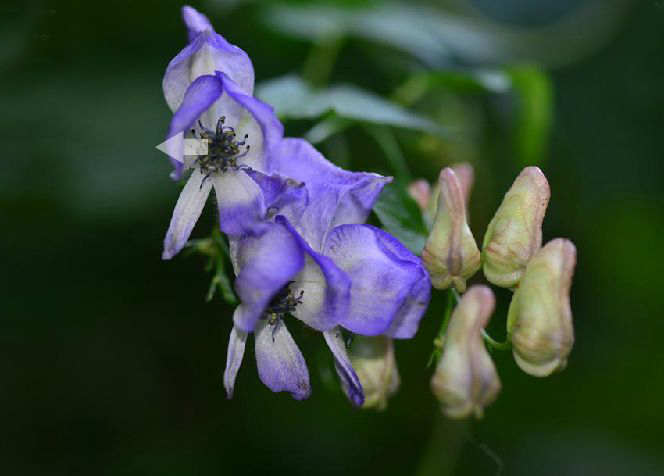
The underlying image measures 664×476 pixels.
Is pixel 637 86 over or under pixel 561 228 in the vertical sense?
over

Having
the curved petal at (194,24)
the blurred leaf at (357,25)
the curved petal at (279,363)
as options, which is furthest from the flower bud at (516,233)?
the blurred leaf at (357,25)

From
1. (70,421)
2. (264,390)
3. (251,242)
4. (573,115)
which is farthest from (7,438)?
(573,115)

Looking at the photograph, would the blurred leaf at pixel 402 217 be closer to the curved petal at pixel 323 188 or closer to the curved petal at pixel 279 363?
the curved petal at pixel 323 188

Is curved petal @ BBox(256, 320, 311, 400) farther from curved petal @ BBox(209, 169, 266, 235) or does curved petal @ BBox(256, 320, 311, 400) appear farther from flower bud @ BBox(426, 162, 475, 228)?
flower bud @ BBox(426, 162, 475, 228)

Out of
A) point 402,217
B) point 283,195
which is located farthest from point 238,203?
point 402,217

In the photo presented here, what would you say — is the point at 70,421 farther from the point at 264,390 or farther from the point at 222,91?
the point at 222,91

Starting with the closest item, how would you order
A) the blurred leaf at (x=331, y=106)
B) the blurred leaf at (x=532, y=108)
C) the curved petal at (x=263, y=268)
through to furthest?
the curved petal at (x=263, y=268) < the blurred leaf at (x=331, y=106) < the blurred leaf at (x=532, y=108)
